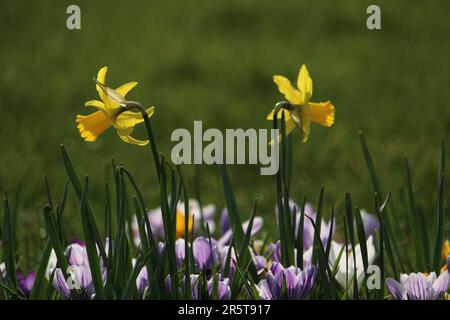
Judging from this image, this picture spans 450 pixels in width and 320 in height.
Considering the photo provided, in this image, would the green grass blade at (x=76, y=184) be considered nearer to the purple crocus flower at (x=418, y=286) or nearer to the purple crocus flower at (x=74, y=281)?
the purple crocus flower at (x=74, y=281)

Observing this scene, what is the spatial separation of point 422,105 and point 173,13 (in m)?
1.67

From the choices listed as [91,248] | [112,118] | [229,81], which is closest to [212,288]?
[91,248]

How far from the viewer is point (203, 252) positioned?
1475mm

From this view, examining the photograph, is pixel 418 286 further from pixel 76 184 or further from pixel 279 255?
pixel 76 184

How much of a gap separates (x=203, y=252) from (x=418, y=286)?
371 millimetres

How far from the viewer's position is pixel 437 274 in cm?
142

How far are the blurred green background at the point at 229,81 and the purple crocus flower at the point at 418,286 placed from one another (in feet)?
3.21

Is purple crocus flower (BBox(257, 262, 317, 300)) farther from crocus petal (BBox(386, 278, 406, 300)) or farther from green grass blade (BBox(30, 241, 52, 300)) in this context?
green grass blade (BBox(30, 241, 52, 300))

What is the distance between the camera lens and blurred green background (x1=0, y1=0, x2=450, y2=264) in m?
2.88

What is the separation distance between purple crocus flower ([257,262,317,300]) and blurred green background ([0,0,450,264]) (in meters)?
1.00

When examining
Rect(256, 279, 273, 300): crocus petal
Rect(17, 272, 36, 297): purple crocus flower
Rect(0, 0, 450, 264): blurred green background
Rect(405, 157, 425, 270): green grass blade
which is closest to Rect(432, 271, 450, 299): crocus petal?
Rect(405, 157, 425, 270): green grass blade

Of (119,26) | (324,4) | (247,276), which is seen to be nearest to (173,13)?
(119,26)

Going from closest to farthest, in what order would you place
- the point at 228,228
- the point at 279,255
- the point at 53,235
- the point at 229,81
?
the point at 53,235, the point at 279,255, the point at 228,228, the point at 229,81
